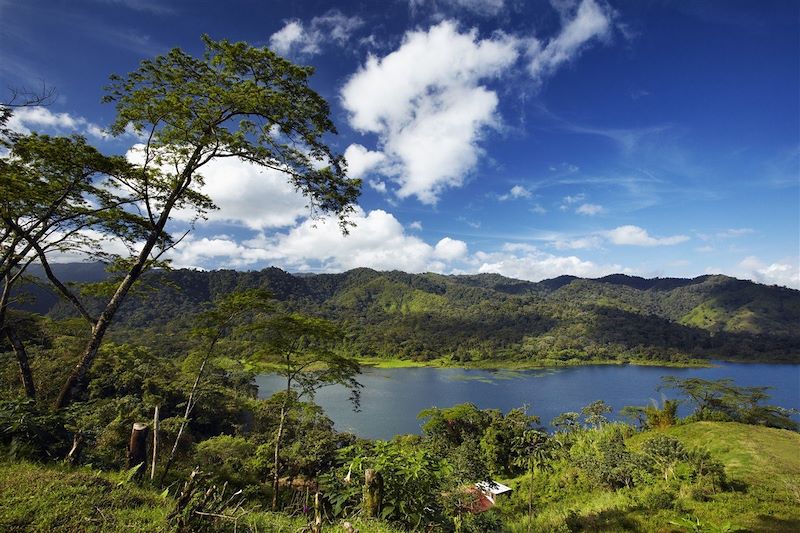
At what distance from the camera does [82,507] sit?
13.1ft

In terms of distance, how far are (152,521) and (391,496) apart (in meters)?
2.54

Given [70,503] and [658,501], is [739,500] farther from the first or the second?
[70,503]

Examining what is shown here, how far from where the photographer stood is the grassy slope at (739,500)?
12.0 m

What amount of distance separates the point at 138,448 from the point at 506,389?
8822 cm

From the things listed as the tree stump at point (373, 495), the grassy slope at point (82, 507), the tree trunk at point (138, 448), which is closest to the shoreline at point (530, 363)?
the tree trunk at point (138, 448)

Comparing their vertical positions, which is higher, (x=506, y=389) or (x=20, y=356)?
(x=20, y=356)

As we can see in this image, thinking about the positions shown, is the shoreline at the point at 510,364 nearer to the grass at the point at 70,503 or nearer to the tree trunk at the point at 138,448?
the tree trunk at the point at 138,448

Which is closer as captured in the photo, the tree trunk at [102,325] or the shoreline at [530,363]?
the tree trunk at [102,325]

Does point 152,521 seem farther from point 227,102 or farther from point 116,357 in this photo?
point 116,357

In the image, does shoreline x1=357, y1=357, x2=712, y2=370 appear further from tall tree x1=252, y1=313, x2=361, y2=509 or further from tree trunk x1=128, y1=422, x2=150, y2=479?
tree trunk x1=128, y1=422, x2=150, y2=479

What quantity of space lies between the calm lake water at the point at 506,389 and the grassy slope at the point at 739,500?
3365 centimetres

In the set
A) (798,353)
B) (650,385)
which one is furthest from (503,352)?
(798,353)

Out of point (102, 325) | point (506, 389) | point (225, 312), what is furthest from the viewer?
point (506, 389)

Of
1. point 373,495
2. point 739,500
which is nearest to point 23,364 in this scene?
point 373,495
